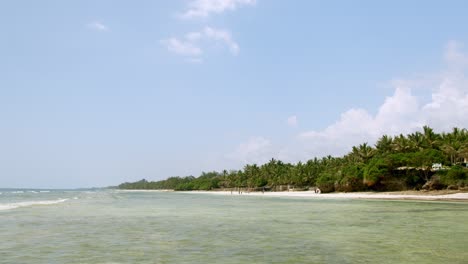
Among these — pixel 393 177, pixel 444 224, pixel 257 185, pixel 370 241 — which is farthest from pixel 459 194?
pixel 257 185

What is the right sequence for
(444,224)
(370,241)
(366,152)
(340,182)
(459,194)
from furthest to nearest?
(366,152) → (340,182) → (459,194) → (444,224) → (370,241)

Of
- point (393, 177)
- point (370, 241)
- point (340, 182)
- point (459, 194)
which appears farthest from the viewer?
point (340, 182)

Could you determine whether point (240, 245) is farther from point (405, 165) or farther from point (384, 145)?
point (384, 145)

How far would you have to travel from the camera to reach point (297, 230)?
998 inches

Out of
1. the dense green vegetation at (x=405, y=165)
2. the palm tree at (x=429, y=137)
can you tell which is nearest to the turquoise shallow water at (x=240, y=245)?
the dense green vegetation at (x=405, y=165)

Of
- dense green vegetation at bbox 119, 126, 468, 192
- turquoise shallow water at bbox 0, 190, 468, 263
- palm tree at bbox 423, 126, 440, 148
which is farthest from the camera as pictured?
palm tree at bbox 423, 126, 440, 148

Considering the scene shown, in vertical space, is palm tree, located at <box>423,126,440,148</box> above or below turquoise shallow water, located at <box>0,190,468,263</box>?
above

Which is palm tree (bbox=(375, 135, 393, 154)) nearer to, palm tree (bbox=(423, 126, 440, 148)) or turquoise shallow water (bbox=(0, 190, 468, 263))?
palm tree (bbox=(423, 126, 440, 148))

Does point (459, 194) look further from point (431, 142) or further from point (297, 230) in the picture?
point (297, 230)

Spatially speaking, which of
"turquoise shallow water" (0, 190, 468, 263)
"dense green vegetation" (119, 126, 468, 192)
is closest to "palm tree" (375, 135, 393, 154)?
"dense green vegetation" (119, 126, 468, 192)

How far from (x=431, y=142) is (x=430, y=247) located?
8260 cm

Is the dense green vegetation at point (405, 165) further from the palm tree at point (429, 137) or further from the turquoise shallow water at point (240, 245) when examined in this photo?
the turquoise shallow water at point (240, 245)

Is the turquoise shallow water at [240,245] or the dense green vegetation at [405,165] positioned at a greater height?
the dense green vegetation at [405,165]

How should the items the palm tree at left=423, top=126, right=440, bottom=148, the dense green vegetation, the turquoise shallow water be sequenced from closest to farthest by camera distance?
the turquoise shallow water, the dense green vegetation, the palm tree at left=423, top=126, right=440, bottom=148
